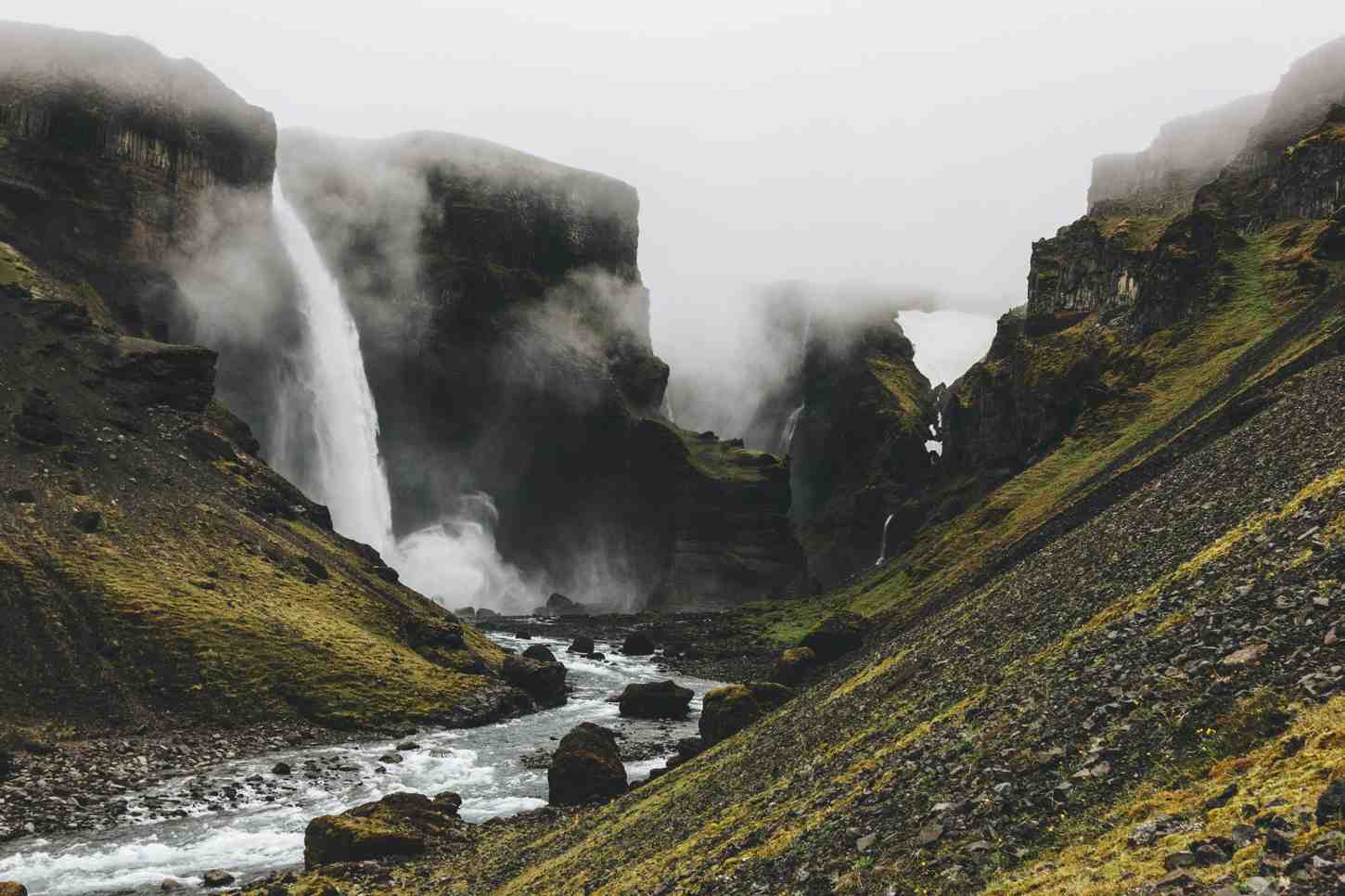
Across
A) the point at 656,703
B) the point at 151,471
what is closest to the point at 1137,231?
the point at 656,703

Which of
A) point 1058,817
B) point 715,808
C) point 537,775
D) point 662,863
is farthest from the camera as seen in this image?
point 537,775

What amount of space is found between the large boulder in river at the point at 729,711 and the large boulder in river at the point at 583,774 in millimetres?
5979

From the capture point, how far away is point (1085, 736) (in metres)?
15.2

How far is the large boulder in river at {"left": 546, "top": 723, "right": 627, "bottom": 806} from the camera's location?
137ft

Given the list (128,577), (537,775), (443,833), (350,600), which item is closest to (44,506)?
(128,577)

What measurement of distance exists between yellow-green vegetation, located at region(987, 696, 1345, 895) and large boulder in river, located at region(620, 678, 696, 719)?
202 ft

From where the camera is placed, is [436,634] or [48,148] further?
[48,148]

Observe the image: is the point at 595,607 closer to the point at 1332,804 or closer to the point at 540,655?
the point at 540,655

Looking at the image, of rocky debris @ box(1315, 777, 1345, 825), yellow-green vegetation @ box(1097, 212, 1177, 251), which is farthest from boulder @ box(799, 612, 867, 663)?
yellow-green vegetation @ box(1097, 212, 1177, 251)

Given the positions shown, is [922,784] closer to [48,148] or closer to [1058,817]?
[1058,817]

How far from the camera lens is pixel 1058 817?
13141 mm

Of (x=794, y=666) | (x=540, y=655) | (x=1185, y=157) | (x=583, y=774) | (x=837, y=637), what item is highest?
(x=1185, y=157)

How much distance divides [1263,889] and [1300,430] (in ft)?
97.5

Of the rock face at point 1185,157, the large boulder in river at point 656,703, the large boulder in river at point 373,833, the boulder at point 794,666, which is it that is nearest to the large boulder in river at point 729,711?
the boulder at point 794,666
